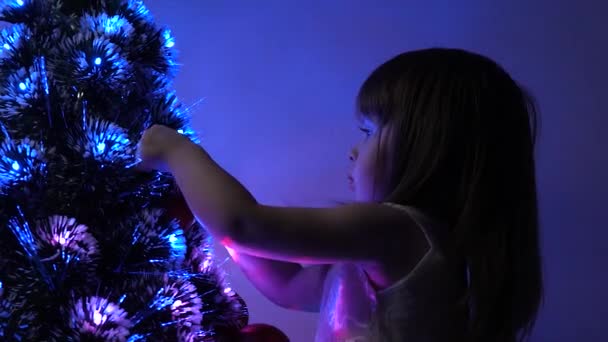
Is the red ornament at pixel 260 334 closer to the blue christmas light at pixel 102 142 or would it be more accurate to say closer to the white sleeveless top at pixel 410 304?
the white sleeveless top at pixel 410 304

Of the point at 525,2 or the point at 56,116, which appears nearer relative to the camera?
the point at 56,116

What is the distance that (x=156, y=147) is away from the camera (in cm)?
→ 60

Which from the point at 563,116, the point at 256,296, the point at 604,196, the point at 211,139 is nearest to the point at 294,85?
the point at 211,139

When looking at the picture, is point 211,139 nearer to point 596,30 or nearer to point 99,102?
point 99,102

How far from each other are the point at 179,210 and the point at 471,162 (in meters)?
0.36

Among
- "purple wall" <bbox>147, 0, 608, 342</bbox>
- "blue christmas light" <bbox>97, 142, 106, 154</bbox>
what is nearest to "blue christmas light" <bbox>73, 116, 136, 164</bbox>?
"blue christmas light" <bbox>97, 142, 106, 154</bbox>

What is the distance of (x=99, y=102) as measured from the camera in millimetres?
600

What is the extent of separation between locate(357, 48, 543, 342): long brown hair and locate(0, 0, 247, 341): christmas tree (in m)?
0.28

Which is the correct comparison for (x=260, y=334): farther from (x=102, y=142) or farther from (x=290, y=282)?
(x=102, y=142)

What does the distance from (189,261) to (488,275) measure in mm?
367

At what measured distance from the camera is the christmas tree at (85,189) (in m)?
0.52

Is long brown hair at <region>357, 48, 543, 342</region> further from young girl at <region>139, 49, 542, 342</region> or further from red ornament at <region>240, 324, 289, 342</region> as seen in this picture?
red ornament at <region>240, 324, 289, 342</region>

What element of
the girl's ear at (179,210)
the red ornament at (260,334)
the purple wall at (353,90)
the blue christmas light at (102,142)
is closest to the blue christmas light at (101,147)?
the blue christmas light at (102,142)

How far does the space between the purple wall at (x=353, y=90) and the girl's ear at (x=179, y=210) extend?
40 centimetres
